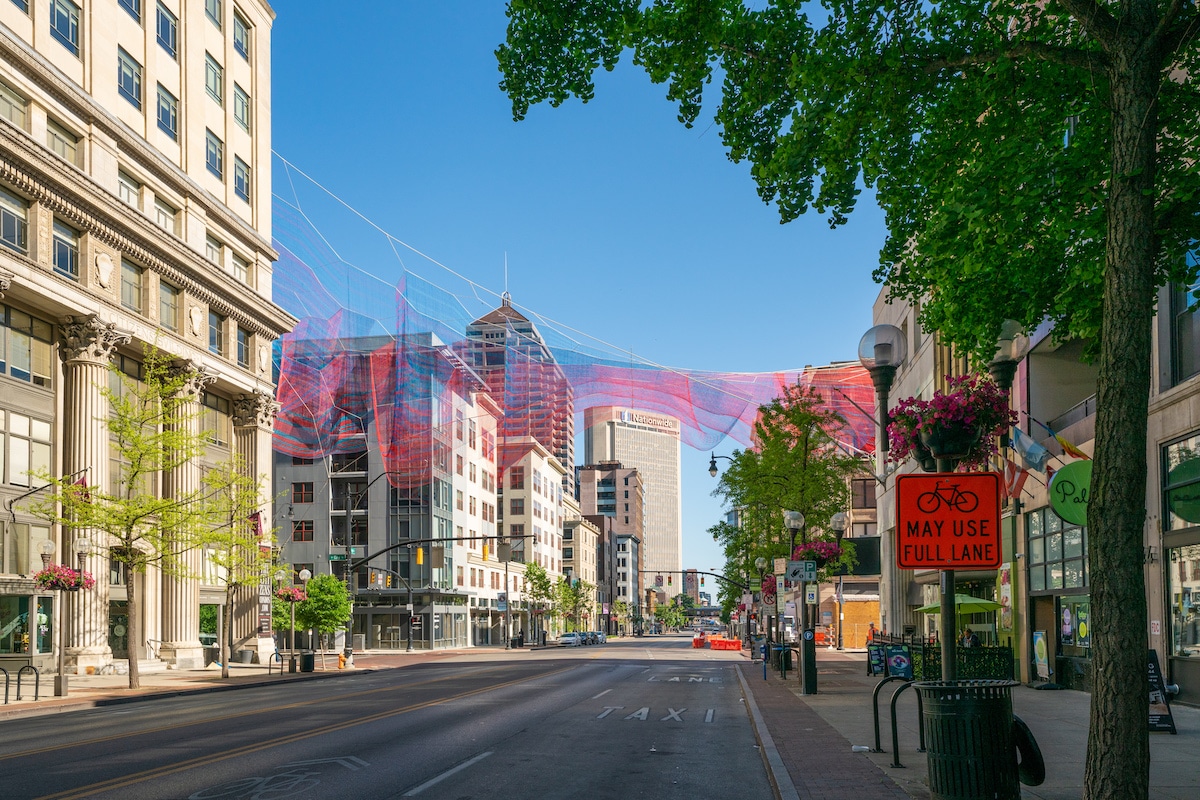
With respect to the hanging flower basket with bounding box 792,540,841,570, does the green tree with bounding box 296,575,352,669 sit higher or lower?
lower

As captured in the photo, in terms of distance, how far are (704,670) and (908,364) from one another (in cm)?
1629

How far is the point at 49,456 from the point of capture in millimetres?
38344

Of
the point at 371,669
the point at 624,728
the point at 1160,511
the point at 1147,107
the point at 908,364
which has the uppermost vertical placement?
the point at 908,364

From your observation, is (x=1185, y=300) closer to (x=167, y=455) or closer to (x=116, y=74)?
(x=167, y=455)

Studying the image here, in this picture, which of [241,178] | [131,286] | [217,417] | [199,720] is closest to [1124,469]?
[199,720]

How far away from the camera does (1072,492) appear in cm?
1964

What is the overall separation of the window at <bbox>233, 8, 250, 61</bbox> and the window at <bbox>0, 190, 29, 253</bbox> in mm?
20692

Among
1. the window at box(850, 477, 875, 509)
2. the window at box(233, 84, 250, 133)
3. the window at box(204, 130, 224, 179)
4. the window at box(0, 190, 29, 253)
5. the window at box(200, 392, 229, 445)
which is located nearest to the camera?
the window at box(0, 190, 29, 253)

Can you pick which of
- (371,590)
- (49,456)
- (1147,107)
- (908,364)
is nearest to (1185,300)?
(1147,107)

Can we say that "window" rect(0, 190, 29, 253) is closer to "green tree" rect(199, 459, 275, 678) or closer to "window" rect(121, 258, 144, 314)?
"window" rect(121, 258, 144, 314)

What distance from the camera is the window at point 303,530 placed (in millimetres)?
90250

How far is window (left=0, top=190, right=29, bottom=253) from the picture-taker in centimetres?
3491

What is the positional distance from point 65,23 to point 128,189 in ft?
20.9

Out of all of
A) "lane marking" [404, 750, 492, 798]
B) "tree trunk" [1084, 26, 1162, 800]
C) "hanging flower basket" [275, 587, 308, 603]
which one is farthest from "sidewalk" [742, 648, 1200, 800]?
"hanging flower basket" [275, 587, 308, 603]
